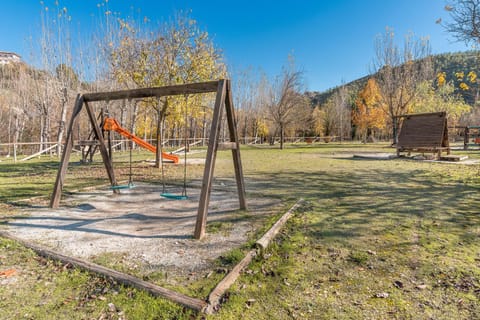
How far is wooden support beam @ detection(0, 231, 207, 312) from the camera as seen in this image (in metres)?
2.05

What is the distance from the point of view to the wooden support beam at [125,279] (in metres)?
2.05

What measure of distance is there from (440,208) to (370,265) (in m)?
2.94

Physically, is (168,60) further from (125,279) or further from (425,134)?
(425,134)

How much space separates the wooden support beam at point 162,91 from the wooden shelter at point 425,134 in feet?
41.4

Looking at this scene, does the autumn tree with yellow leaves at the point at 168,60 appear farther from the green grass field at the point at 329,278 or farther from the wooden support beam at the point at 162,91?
the green grass field at the point at 329,278

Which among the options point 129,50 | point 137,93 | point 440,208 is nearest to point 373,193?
point 440,208

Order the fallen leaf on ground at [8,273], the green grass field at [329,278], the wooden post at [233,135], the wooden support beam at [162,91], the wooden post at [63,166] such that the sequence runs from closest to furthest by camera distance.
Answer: the green grass field at [329,278] → the fallen leaf on ground at [8,273] → the wooden support beam at [162,91] → the wooden post at [233,135] → the wooden post at [63,166]

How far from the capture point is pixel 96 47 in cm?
1888

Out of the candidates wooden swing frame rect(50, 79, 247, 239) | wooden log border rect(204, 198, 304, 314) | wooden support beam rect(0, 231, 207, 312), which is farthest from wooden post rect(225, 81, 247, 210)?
wooden support beam rect(0, 231, 207, 312)

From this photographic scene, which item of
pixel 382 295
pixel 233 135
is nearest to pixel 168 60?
pixel 233 135

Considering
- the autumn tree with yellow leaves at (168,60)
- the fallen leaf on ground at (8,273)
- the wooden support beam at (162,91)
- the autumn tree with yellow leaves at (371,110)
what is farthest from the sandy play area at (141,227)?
the autumn tree with yellow leaves at (371,110)

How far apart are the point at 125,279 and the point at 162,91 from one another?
3.02 meters

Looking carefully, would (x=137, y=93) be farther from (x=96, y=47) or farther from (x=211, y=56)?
(x=96, y=47)

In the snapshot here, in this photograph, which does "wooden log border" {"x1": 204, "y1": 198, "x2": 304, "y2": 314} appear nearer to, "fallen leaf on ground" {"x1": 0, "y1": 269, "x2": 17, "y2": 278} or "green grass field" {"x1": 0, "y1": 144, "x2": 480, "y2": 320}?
"green grass field" {"x1": 0, "y1": 144, "x2": 480, "y2": 320}
